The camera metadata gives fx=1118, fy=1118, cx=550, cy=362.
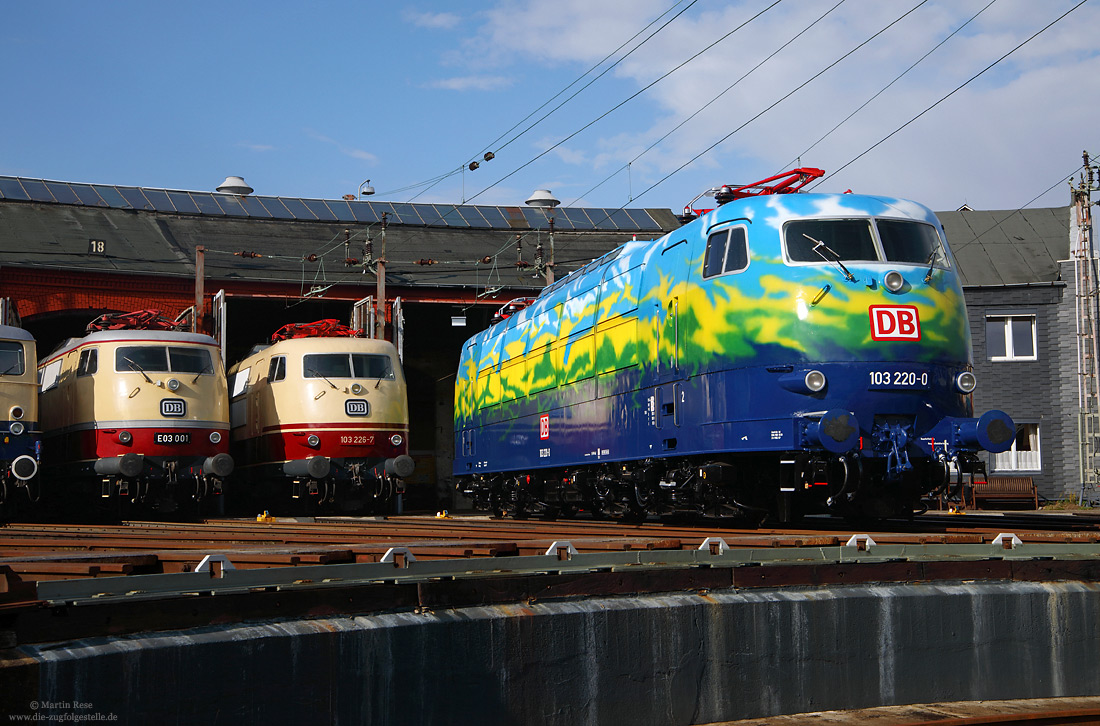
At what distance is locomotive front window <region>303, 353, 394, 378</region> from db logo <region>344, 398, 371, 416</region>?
22.2 inches

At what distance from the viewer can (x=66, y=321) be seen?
33.1m

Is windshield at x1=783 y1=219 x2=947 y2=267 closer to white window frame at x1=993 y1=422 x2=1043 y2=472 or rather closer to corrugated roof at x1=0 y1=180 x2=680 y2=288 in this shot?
corrugated roof at x1=0 y1=180 x2=680 y2=288

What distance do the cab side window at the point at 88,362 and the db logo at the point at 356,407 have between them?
15.5 feet

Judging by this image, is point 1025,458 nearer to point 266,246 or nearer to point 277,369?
point 277,369

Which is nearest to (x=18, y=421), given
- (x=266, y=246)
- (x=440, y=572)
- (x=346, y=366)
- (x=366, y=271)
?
(x=346, y=366)

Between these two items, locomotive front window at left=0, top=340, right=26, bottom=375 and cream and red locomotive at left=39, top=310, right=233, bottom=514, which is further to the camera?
cream and red locomotive at left=39, top=310, right=233, bottom=514

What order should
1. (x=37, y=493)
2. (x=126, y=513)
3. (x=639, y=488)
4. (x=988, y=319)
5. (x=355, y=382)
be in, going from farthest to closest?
(x=988, y=319)
(x=355, y=382)
(x=126, y=513)
(x=37, y=493)
(x=639, y=488)

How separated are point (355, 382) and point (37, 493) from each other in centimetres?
637

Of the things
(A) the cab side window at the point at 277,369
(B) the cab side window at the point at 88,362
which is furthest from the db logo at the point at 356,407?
(B) the cab side window at the point at 88,362

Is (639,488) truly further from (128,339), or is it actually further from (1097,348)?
(1097,348)

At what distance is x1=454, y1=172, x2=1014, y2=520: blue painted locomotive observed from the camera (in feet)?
36.7

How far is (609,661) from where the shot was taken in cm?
735

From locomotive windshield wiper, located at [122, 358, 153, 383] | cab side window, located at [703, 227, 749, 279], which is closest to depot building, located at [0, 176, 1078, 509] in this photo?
locomotive windshield wiper, located at [122, 358, 153, 383]

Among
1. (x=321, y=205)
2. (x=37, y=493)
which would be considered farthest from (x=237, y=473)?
(x=321, y=205)
